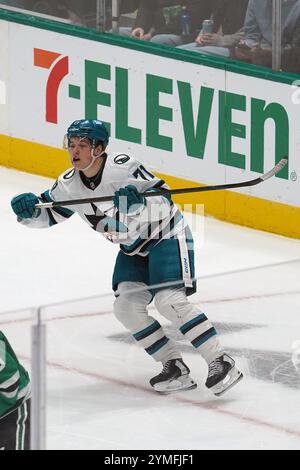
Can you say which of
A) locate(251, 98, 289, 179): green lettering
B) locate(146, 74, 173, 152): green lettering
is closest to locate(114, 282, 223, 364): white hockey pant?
locate(251, 98, 289, 179): green lettering

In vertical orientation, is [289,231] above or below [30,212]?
below

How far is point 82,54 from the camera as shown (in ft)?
27.6

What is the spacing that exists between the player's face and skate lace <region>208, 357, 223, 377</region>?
1336 millimetres

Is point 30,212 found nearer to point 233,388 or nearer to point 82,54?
point 233,388

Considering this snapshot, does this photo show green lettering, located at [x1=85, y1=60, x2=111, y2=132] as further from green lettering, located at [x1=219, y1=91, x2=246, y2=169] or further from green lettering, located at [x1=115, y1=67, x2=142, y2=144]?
green lettering, located at [x1=219, y1=91, x2=246, y2=169]

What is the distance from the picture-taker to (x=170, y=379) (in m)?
3.73

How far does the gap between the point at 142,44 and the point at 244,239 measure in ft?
4.11

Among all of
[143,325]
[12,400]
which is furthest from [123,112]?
[12,400]

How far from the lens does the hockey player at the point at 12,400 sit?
3.57m

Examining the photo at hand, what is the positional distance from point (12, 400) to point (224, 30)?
4339 mm

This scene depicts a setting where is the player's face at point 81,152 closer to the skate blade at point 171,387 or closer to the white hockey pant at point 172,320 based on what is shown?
the white hockey pant at point 172,320

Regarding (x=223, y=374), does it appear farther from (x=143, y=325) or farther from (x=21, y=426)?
(x=21, y=426)
